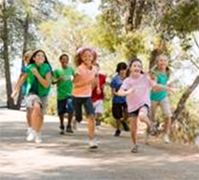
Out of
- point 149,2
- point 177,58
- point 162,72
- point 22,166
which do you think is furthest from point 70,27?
point 22,166

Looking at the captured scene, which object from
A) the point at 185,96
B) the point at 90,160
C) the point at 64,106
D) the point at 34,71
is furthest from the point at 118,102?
the point at 185,96

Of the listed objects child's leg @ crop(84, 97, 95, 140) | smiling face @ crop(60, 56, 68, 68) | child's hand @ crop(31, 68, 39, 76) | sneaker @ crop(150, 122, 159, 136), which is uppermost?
smiling face @ crop(60, 56, 68, 68)

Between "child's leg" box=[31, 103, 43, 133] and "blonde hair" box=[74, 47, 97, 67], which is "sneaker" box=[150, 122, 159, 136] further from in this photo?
"blonde hair" box=[74, 47, 97, 67]

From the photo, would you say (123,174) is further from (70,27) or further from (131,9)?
(70,27)

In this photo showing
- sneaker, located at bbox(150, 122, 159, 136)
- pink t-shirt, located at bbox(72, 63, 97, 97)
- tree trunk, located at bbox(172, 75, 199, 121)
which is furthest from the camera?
tree trunk, located at bbox(172, 75, 199, 121)

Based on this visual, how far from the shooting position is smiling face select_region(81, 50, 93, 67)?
8.82m

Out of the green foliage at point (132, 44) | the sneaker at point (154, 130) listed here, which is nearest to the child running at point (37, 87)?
the sneaker at point (154, 130)

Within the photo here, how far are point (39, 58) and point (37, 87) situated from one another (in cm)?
50

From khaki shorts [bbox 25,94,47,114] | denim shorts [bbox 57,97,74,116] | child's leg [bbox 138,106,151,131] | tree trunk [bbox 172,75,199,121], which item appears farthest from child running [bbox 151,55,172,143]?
tree trunk [bbox 172,75,199,121]

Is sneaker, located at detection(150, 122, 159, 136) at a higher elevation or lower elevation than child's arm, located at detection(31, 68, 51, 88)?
lower

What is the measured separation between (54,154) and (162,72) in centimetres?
255

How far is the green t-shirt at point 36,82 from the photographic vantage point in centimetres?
959

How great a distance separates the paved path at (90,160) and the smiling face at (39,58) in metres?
1.39

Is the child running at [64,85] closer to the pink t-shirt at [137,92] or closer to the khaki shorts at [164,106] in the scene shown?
the khaki shorts at [164,106]
